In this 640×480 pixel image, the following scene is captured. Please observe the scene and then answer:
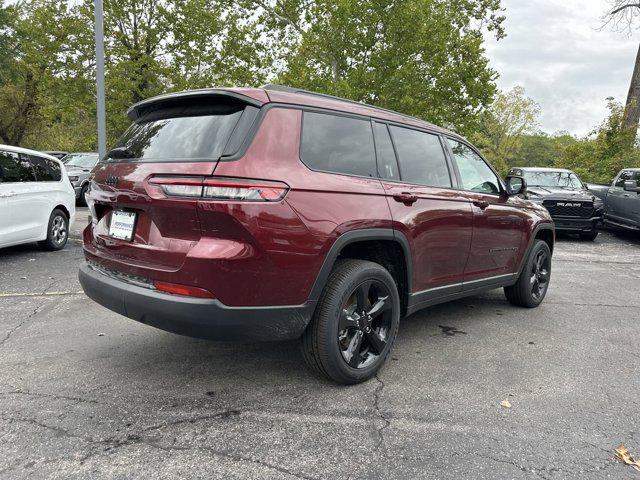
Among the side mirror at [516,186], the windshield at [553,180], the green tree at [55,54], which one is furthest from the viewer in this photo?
the green tree at [55,54]

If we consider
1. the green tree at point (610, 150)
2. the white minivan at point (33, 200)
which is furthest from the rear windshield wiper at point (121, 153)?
the green tree at point (610, 150)

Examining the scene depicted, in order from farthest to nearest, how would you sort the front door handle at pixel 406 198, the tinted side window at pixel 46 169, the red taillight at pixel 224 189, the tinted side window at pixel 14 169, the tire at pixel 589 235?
the tire at pixel 589 235
the tinted side window at pixel 46 169
the tinted side window at pixel 14 169
the front door handle at pixel 406 198
the red taillight at pixel 224 189

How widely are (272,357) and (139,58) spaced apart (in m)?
17.7

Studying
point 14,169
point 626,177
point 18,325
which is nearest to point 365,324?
point 18,325

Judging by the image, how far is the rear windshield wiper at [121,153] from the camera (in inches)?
123

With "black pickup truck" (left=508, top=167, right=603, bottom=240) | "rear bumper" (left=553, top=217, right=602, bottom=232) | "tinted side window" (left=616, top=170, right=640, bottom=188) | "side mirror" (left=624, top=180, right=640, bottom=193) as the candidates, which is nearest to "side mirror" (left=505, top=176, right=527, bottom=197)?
"black pickup truck" (left=508, top=167, right=603, bottom=240)

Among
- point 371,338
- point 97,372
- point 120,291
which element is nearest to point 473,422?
point 371,338

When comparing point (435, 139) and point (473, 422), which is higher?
point (435, 139)

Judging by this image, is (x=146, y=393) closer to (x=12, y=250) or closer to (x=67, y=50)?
(x=12, y=250)

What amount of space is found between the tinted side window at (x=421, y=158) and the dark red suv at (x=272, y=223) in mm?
16

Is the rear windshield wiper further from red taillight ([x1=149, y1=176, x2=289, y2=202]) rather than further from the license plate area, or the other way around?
red taillight ([x1=149, y1=176, x2=289, y2=202])

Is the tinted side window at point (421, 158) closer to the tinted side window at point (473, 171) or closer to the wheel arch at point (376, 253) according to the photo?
the tinted side window at point (473, 171)

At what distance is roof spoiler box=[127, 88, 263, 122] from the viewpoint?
2.78 meters

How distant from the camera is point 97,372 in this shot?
10.8 ft
